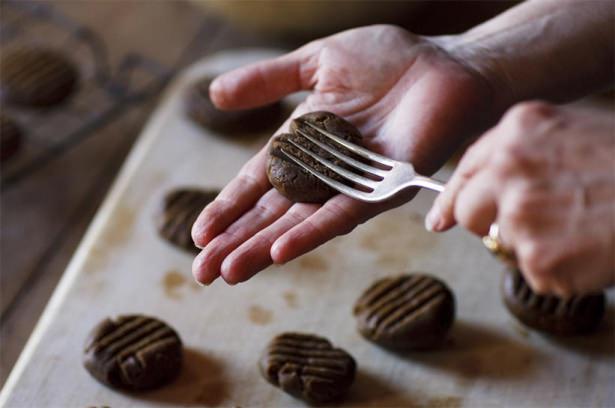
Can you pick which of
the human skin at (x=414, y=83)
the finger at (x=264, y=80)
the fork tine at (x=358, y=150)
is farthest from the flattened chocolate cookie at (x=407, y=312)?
the finger at (x=264, y=80)

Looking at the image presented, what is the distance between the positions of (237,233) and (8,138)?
1.20 meters

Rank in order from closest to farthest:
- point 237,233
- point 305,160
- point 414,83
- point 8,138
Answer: point 237,233 → point 305,160 → point 414,83 → point 8,138

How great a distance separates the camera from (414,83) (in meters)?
2.04

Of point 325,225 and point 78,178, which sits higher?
point 325,225

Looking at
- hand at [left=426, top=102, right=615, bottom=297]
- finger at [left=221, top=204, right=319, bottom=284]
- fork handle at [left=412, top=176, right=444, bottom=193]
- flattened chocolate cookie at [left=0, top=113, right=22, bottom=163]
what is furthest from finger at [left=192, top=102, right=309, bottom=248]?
flattened chocolate cookie at [left=0, top=113, right=22, bottom=163]

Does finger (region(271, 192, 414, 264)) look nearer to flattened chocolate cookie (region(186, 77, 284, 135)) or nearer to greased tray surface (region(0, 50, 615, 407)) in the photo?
greased tray surface (region(0, 50, 615, 407))

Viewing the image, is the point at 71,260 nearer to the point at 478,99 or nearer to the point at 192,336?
the point at 192,336

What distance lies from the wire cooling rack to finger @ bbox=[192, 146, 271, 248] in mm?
1112

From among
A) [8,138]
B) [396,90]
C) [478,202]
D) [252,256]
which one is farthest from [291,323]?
[8,138]

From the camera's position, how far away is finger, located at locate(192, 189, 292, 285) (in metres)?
1.70

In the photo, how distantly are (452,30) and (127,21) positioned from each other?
130cm

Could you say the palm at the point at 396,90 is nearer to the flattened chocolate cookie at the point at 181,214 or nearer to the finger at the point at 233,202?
the finger at the point at 233,202

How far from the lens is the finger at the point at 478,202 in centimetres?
A: 138

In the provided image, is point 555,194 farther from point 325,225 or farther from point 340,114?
point 340,114
